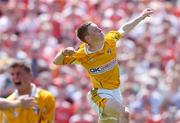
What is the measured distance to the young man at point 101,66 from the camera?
33.8ft

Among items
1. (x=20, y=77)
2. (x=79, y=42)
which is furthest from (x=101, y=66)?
(x=79, y=42)

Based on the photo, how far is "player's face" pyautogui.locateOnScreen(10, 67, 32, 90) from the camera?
931cm

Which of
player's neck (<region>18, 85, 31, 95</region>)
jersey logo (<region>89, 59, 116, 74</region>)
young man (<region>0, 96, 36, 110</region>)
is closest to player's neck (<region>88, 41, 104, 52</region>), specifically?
jersey logo (<region>89, 59, 116, 74</region>)

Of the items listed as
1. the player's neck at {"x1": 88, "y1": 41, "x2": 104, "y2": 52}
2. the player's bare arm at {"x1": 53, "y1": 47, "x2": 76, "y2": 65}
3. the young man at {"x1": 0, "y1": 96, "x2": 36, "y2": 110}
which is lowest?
the young man at {"x1": 0, "y1": 96, "x2": 36, "y2": 110}

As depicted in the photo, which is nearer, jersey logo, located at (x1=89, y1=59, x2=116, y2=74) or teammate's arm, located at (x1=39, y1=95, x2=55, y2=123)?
teammate's arm, located at (x1=39, y1=95, x2=55, y2=123)

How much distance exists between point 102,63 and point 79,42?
605 centimetres

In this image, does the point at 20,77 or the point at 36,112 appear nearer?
the point at 20,77

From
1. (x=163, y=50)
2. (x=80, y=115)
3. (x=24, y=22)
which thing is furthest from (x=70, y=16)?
(x=80, y=115)

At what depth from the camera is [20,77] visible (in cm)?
934

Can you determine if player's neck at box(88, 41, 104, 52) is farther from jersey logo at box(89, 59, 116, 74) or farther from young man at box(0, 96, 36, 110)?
young man at box(0, 96, 36, 110)

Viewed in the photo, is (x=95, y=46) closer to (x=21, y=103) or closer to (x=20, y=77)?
(x=20, y=77)

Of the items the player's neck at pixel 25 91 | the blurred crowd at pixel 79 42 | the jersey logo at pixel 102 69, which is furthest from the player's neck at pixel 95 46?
the blurred crowd at pixel 79 42

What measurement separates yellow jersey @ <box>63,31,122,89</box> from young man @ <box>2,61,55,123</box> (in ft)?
2.33

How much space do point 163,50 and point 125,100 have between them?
1.95m
